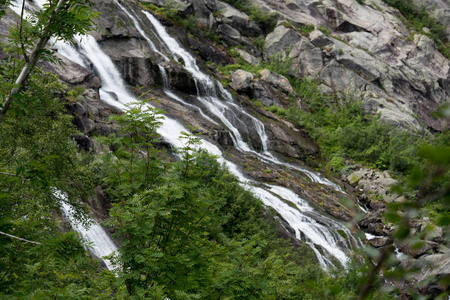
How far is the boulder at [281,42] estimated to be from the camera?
1310 inches

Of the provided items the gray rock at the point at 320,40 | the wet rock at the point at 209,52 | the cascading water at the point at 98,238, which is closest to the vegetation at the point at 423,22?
the gray rock at the point at 320,40

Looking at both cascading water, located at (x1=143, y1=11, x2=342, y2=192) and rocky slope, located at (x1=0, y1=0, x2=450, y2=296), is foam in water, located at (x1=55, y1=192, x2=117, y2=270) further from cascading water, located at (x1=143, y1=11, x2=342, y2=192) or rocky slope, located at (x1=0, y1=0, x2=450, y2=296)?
cascading water, located at (x1=143, y1=11, x2=342, y2=192)

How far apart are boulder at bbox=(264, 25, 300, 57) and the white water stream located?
34.4ft

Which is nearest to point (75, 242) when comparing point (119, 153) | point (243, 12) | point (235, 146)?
point (119, 153)

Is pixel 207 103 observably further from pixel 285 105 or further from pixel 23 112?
pixel 23 112

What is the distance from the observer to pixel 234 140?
20109mm

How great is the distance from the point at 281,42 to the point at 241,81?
33.7ft

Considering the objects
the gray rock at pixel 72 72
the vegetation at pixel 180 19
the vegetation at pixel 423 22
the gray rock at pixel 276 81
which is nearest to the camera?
the gray rock at pixel 72 72

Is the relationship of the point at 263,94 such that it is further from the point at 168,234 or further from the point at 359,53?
the point at 168,234

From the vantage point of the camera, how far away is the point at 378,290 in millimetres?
1124

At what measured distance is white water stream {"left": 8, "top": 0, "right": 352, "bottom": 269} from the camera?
12797 mm

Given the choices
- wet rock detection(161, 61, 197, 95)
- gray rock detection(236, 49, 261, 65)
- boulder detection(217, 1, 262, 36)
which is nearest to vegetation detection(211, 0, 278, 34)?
boulder detection(217, 1, 262, 36)

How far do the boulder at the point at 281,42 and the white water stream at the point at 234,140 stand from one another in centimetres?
1047

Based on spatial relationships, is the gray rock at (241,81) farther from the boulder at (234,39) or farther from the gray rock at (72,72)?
the gray rock at (72,72)
